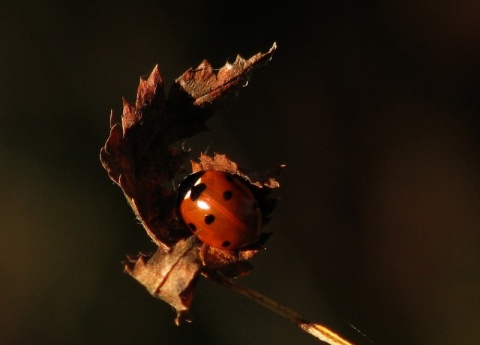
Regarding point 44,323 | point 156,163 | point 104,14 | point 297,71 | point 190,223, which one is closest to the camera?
point 156,163

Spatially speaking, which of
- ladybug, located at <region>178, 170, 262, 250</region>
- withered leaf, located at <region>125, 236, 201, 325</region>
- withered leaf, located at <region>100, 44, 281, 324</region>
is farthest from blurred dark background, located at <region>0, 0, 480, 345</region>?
withered leaf, located at <region>125, 236, 201, 325</region>

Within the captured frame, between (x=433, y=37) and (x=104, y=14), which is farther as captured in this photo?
(x=433, y=37)

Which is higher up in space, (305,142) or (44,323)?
(305,142)

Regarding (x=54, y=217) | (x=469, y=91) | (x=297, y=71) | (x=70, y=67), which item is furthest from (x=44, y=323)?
(x=469, y=91)

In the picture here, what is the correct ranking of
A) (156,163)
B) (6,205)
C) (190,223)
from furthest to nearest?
(6,205) < (190,223) < (156,163)

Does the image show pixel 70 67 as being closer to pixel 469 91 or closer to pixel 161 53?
pixel 161 53

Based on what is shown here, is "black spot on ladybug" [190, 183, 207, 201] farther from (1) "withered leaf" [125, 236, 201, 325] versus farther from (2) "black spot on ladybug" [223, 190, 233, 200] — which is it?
(1) "withered leaf" [125, 236, 201, 325]

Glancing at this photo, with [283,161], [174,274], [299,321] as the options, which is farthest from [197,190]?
[283,161]
